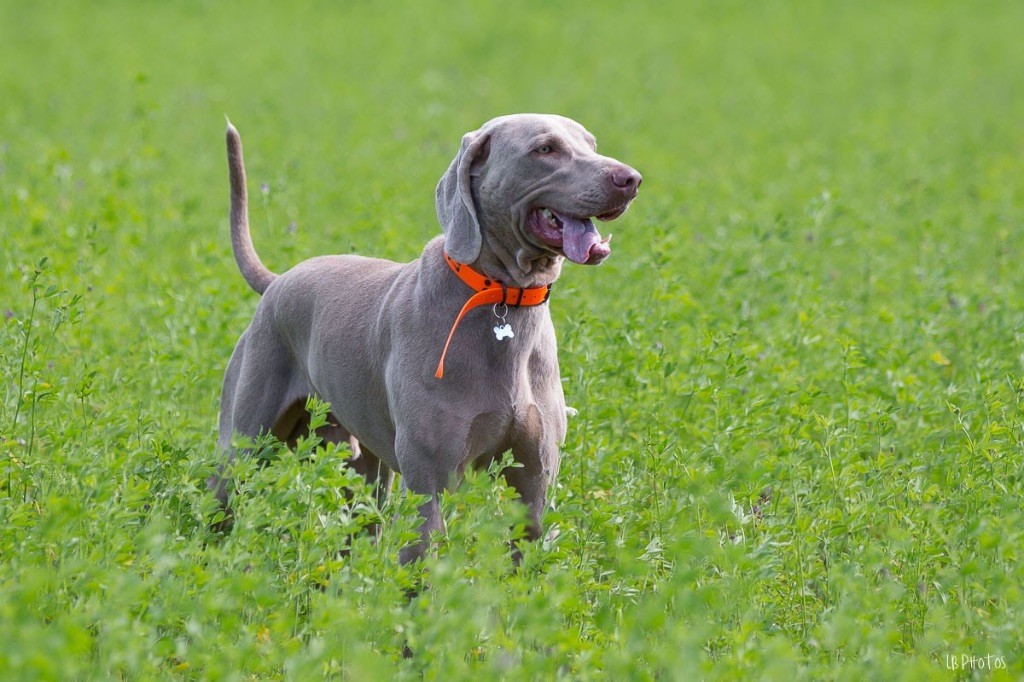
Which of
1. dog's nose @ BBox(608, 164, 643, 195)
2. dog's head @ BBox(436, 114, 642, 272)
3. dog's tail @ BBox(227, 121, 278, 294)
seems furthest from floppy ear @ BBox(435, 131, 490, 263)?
dog's tail @ BBox(227, 121, 278, 294)

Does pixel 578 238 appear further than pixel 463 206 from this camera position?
No

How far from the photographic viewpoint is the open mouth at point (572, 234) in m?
4.07

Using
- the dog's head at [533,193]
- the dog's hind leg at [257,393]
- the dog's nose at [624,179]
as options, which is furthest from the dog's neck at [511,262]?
the dog's hind leg at [257,393]

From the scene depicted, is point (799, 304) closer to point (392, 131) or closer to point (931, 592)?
point (931, 592)

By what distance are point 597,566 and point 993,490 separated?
1.38m

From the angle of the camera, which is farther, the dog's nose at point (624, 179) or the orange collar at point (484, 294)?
the orange collar at point (484, 294)

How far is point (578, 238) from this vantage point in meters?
4.15

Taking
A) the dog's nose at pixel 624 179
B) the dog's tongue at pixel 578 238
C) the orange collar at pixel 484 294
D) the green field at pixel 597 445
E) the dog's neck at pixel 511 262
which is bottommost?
the green field at pixel 597 445

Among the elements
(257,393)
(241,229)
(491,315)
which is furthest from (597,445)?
(241,229)

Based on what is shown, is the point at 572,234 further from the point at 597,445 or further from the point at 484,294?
the point at 597,445

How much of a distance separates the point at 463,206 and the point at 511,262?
0.24 metres

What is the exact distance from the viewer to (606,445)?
5.08m

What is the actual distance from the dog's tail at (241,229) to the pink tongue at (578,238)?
67.0 inches

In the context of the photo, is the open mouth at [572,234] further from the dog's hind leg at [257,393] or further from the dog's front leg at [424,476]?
the dog's hind leg at [257,393]
